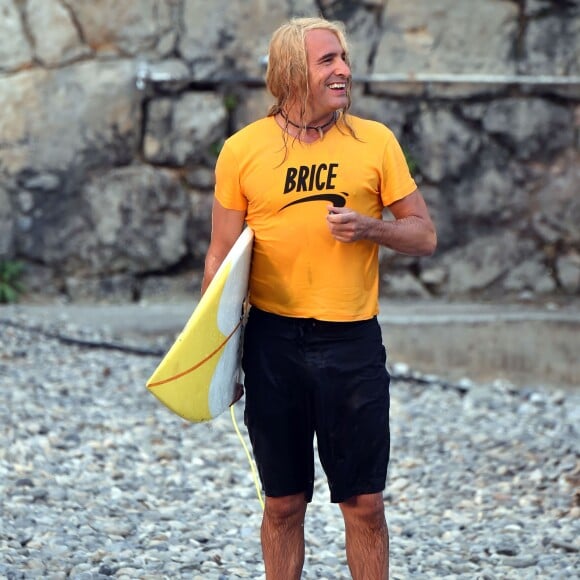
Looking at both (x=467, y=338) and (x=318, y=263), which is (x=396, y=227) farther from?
(x=467, y=338)

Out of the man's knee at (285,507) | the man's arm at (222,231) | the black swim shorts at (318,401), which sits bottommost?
the man's knee at (285,507)

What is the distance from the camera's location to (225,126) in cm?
892

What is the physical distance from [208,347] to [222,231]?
0.96 ft

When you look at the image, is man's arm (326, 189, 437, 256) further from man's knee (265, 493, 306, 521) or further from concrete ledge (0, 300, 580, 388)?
concrete ledge (0, 300, 580, 388)

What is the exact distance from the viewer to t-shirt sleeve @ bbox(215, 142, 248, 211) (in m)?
3.07

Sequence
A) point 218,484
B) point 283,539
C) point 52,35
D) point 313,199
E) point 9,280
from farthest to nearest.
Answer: point 52,35
point 9,280
point 218,484
point 283,539
point 313,199

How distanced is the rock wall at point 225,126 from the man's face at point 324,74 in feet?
19.1

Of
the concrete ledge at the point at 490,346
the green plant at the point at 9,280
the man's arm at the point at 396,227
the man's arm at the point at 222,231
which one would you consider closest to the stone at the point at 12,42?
the green plant at the point at 9,280

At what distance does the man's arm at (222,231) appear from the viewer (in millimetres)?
3121

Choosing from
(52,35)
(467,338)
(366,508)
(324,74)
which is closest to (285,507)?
(366,508)

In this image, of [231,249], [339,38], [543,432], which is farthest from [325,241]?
[543,432]

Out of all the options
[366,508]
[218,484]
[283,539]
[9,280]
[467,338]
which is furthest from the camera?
[9,280]

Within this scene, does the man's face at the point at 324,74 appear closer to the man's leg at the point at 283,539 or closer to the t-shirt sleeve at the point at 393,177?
the t-shirt sleeve at the point at 393,177

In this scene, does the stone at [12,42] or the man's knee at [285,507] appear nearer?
the man's knee at [285,507]
